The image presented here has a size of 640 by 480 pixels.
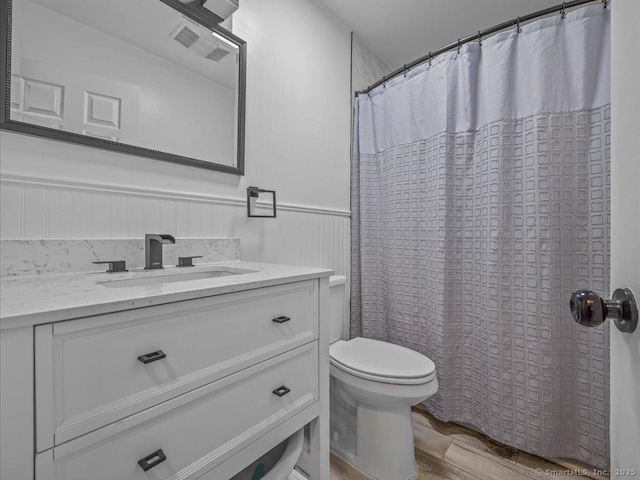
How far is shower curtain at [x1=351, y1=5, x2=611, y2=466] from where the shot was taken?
131 centimetres

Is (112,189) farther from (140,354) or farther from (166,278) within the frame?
(140,354)

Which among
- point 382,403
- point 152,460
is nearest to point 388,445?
point 382,403

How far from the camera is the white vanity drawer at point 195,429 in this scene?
0.57m

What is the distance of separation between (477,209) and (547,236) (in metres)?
0.33

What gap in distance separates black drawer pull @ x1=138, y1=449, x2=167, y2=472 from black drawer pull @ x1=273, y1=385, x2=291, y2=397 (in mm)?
330

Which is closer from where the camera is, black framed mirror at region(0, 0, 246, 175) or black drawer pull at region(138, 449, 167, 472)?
black drawer pull at region(138, 449, 167, 472)

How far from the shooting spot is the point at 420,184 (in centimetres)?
182

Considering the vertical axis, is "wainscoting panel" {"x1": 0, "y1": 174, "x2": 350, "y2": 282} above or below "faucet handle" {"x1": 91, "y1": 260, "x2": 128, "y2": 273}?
above

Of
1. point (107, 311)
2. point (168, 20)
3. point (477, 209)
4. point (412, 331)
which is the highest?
point (168, 20)

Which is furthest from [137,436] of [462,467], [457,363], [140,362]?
[457,363]

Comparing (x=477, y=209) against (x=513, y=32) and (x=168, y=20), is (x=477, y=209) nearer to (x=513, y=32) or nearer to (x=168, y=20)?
(x=513, y=32)

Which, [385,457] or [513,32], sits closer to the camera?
[385,457]

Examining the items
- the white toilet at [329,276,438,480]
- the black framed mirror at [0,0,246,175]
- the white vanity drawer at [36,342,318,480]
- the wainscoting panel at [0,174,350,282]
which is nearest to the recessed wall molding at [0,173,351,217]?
the wainscoting panel at [0,174,350,282]

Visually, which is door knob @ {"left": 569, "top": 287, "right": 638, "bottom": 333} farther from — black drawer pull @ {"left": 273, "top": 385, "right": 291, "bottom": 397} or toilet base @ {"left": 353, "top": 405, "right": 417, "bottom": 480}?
toilet base @ {"left": 353, "top": 405, "right": 417, "bottom": 480}
